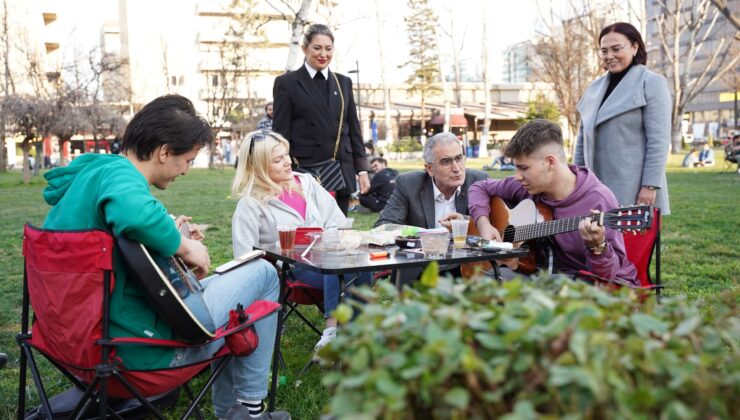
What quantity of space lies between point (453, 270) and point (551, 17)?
29.6 m

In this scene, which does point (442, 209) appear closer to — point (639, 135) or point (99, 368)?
point (639, 135)

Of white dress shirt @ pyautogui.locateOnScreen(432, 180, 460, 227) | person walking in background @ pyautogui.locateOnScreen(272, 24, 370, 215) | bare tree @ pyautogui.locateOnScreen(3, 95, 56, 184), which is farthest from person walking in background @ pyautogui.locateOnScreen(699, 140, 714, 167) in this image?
white dress shirt @ pyautogui.locateOnScreen(432, 180, 460, 227)

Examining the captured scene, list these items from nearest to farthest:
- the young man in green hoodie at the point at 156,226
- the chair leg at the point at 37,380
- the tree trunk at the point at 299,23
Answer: the young man in green hoodie at the point at 156,226
the chair leg at the point at 37,380
the tree trunk at the point at 299,23

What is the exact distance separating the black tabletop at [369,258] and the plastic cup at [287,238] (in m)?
0.03

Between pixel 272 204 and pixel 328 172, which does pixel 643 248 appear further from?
pixel 328 172

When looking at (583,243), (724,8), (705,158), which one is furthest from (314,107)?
(705,158)

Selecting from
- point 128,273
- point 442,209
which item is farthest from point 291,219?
point 128,273

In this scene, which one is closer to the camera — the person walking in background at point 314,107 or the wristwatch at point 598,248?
the wristwatch at point 598,248

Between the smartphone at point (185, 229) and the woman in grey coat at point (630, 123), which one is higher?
the woman in grey coat at point (630, 123)

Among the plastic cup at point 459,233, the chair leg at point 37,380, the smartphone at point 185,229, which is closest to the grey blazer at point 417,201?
the plastic cup at point 459,233

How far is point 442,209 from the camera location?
438cm

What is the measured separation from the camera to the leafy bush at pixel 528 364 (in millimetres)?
1146

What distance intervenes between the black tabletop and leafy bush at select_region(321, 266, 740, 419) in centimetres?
144

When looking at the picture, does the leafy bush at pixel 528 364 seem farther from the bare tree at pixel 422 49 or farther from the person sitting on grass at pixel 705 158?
the bare tree at pixel 422 49
